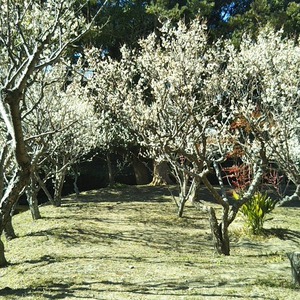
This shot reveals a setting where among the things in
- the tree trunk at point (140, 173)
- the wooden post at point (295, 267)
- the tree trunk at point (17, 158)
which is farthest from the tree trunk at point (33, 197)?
the tree trunk at point (140, 173)

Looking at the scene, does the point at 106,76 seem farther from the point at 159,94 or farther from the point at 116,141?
the point at 116,141

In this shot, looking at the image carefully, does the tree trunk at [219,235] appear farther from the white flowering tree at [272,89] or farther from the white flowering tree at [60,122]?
the white flowering tree at [60,122]

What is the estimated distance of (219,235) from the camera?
828 cm

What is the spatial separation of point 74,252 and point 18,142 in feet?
13.9

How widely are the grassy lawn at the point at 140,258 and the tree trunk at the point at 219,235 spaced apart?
25 cm

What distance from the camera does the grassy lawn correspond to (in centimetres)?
562

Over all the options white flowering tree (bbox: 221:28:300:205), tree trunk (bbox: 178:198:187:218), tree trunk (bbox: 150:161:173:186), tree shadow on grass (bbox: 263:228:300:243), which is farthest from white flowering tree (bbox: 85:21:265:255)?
tree trunk (bbox: 150:161:173:186)

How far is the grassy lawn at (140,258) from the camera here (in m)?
5.62

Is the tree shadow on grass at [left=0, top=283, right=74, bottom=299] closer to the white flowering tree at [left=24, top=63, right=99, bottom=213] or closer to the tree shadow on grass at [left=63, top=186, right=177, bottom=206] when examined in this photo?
the white flowering tree at [left=24, top=63, right=99, bottom=213]

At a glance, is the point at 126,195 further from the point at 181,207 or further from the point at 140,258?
the point at 140,258

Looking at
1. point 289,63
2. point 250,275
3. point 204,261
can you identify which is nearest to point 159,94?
point 289,63

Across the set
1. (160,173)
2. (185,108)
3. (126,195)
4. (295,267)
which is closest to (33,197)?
(185,108)

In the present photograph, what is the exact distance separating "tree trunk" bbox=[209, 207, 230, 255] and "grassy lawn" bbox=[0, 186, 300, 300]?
247 mm

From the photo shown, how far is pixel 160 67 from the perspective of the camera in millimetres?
9312
